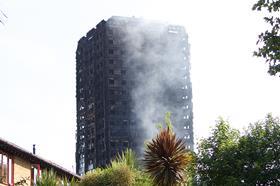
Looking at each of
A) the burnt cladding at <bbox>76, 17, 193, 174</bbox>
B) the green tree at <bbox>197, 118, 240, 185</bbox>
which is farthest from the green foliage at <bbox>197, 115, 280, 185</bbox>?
the burnt cladding at <bbox>76, 17, 193, 174</bbox>

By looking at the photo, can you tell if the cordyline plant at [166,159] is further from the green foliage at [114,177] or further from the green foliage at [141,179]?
the green foliage at [114,177]

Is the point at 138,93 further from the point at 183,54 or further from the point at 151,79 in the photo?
the point at 183,54

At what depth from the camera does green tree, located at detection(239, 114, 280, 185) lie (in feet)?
148

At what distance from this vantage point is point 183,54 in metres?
196

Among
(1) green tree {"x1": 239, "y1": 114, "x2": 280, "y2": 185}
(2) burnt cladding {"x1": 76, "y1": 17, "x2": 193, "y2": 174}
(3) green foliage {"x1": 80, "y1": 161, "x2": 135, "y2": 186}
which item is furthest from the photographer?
(2) burnt cladding {"x1": 76, "y1": 17, "x2": 193, "y2": 174}

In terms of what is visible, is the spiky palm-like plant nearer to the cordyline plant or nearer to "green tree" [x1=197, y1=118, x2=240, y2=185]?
the cordyline plant

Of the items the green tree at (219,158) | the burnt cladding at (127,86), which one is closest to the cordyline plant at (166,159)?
the green tree at (219,158)

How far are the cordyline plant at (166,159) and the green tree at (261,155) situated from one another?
677 inches

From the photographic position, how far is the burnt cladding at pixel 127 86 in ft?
577

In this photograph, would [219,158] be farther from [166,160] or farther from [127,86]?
[127,86]

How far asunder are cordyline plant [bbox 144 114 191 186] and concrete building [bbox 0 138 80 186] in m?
11.3

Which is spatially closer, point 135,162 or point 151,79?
point 135,162

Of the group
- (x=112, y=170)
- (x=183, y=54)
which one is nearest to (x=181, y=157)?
(x=112, y=170)

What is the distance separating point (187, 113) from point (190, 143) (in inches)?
339
